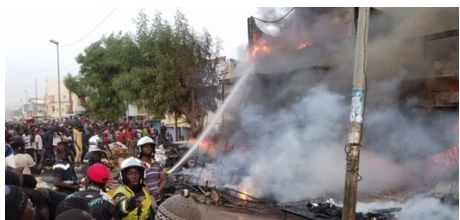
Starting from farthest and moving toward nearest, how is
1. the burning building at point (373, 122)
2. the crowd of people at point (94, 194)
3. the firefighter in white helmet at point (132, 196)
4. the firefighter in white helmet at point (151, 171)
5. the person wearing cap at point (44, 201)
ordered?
the burning building at point (373, 122)
the firefighter in white helmet at point (151, 171)
the firefighter in white helmet at point (132, 196)
the person wearing cap at point (44, 201)
the crowd of people at point (94, 194)

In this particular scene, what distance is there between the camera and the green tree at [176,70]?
517 inches

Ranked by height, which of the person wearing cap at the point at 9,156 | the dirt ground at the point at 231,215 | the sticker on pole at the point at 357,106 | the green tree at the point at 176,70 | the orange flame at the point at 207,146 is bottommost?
the dirt ground at the point at 231,215

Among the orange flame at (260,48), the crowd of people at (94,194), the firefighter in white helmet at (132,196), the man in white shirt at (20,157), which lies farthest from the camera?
the orange flame at (260,48)

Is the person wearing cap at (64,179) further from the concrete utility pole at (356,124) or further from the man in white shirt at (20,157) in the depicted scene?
the concrete utility pole at (356,124)

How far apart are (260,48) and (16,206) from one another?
1142cm

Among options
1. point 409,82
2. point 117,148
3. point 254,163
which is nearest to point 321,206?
point 254,163

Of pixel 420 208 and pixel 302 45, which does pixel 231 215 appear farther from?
pixel 302 45

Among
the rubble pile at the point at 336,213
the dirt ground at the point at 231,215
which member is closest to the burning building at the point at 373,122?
the rubble pile at the point at 336,213

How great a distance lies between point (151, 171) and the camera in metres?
4.62

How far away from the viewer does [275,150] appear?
31.6 feet

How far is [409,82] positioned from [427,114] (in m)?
0.81

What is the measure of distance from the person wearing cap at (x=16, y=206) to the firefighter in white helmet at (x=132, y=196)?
98 cm

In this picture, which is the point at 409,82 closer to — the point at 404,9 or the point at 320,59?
the point at 404,9

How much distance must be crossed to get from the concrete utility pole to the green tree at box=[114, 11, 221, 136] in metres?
8.43
